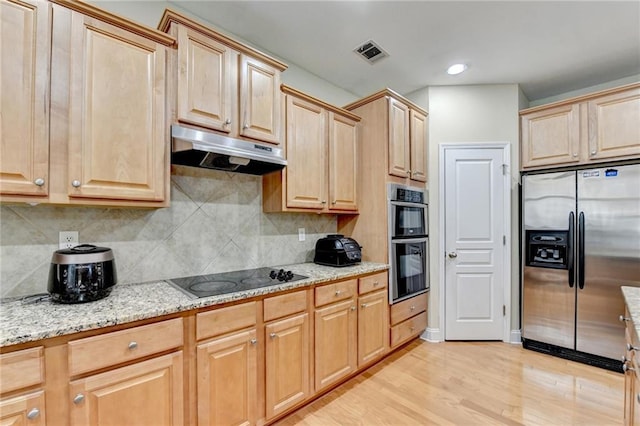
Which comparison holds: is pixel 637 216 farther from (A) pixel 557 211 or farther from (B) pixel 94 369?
(B) pixel 94 369

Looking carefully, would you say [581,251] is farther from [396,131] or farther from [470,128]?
[396,131]

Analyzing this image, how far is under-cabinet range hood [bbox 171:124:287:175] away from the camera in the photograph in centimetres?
167

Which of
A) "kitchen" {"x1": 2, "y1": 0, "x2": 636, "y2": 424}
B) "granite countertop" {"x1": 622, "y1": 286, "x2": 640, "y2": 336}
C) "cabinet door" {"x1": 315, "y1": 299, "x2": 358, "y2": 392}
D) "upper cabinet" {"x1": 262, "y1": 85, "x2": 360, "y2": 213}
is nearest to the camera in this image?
"granite countertop" {"x1": 622, "y1": 286, "x2": 640, "y2": 336}

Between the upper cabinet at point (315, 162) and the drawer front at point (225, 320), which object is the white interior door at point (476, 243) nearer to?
the upper cabinet at point (315, 162)

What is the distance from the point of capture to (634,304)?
1.36 metres

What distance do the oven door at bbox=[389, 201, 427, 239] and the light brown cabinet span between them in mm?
2413

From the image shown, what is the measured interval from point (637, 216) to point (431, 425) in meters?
2.44

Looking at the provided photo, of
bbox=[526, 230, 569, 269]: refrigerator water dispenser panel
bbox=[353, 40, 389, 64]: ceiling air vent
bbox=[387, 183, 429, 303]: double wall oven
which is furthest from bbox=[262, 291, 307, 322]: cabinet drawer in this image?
bbox=[526, 230, 569, 269]: refrigerator water dispenser panel

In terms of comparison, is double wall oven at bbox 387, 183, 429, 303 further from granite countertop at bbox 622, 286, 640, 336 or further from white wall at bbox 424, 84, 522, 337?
granite countertop at bbox 622, 286, 640, 336

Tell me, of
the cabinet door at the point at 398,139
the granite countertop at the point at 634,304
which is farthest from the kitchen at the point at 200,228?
the granite countertop at the point at 634,304

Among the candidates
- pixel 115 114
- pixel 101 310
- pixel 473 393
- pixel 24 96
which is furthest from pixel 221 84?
pixel 473 393

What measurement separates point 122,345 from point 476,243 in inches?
126

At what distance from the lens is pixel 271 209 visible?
2389 millimetres

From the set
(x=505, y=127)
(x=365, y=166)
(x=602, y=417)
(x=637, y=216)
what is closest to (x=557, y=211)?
(x=637, y=216)
